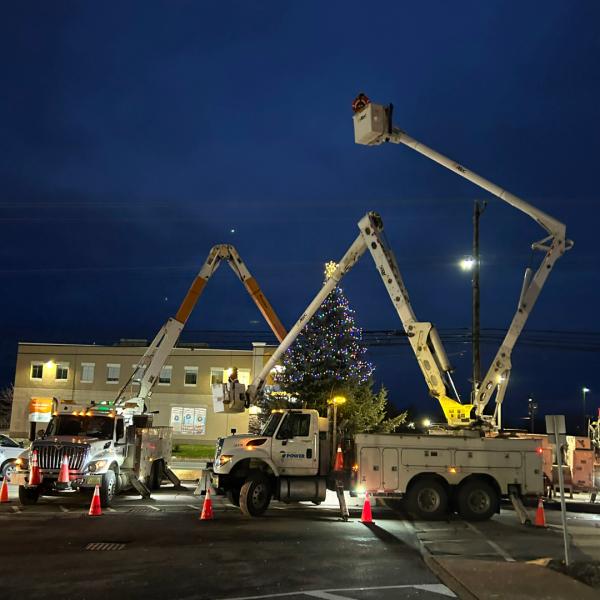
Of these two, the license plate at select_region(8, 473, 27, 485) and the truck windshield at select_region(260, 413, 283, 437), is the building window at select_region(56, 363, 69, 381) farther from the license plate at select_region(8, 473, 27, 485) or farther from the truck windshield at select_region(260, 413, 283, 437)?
the truck windshield at select_region(260, 413, 283, 437)

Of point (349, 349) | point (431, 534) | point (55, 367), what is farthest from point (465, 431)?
point (55, 367)

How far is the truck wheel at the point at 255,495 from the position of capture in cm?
1545

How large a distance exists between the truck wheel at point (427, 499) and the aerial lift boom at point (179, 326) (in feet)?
29.4

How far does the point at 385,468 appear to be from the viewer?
1552 centimetres

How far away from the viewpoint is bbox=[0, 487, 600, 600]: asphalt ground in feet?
28.1

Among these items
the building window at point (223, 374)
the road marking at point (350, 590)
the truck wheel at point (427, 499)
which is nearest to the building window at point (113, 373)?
the building window at point (223, 374)

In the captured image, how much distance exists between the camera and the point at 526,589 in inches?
327

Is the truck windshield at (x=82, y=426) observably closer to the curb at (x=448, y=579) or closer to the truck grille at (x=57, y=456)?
the truck grille at (x=57, y=456)

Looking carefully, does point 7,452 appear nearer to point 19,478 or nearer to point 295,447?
point 19,478

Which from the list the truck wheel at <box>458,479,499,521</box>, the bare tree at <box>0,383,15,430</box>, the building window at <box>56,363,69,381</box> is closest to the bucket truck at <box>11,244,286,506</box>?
the truck wheel at <box>458,479,499,521</box>

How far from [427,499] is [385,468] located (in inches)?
48.7

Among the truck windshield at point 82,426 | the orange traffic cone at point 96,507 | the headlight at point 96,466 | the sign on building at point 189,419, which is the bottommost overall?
the orange traffic cone at point 96,507

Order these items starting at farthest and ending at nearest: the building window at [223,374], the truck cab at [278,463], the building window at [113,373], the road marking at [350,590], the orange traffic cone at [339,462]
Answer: the building window at [113,373], the building window at [223,374], the orange traffic cone at [339,462], the truck cab at [278,463], the road marking at [350,590]

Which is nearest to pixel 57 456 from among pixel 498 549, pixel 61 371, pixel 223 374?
pixel 498 549
